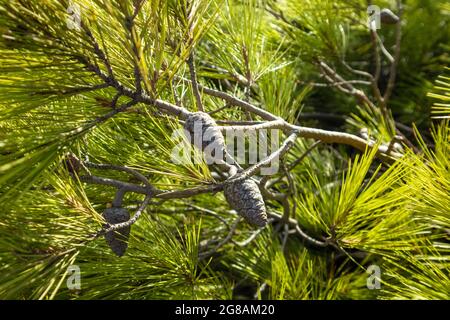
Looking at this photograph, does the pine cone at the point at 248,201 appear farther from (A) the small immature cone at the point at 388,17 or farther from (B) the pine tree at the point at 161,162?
(A) the small immature cone at the point at 388,17

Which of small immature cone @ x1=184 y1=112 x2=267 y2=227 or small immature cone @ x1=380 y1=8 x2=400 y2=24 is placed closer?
small immature cone @ x1=184 y1=112 x2=267 y2=227

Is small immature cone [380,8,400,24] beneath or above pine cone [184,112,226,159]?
above

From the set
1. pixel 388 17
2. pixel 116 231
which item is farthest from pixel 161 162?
pixel 388 17

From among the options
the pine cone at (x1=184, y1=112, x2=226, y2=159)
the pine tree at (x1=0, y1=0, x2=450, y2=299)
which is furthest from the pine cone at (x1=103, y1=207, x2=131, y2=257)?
the pine cone at (x1=184, y1=112, x2=226, y2=159)

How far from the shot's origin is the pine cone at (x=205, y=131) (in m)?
0.52

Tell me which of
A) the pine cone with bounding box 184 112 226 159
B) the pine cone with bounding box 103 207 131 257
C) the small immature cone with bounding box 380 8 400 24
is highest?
the small immature cone with bounding box 380 8 400 24

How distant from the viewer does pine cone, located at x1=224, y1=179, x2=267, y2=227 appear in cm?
52

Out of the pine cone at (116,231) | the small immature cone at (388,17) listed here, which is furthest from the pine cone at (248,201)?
the small immature cone at (388,17)

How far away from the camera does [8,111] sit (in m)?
0.51

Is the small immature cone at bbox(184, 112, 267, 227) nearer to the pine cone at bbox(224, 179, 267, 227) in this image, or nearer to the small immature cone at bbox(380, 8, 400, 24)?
the pine cone at bbox(224, 179, 267, 227)

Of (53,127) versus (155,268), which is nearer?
(53,127)

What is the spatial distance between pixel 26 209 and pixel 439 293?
0.46m
